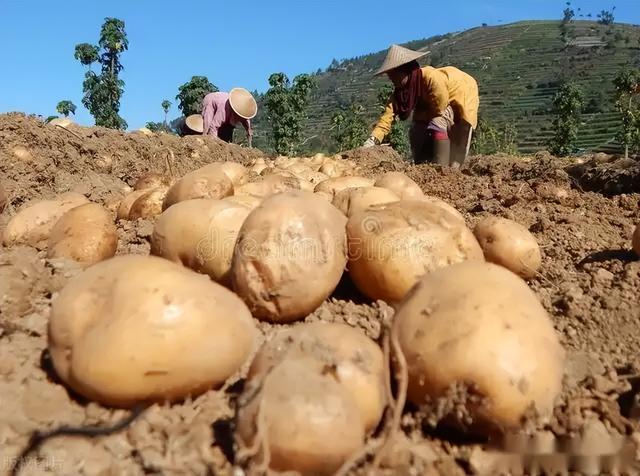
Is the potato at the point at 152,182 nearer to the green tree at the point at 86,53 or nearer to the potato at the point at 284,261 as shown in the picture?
the potato at the point at 284,261

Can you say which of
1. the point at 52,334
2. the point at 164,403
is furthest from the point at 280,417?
the point at 52,334

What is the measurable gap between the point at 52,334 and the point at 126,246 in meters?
1.65

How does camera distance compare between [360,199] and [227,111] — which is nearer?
[360,199]

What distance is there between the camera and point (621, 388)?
190 cm

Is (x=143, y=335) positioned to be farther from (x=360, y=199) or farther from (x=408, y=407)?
(x=360, y=199)

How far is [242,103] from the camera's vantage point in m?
11.0

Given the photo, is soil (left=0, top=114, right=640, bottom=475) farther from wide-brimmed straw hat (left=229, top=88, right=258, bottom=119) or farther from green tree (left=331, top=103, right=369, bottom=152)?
green tree (left=331, top=103, right=369, bottom=152)

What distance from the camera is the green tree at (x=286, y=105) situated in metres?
26.1

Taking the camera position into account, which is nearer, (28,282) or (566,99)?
(28,282)

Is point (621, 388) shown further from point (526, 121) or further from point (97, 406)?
point (526, 121)

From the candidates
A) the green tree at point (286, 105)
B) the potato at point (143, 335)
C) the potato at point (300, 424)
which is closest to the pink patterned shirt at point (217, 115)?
the potato at point (143, 335)

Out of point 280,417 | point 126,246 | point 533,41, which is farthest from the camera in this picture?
point 533,41

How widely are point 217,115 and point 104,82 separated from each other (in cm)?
1643

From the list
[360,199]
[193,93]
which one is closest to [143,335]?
[360,199]
